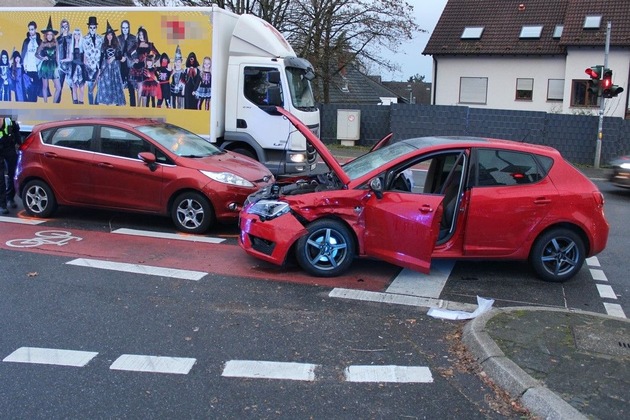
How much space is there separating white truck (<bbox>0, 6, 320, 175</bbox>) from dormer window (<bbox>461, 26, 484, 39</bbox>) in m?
22.1

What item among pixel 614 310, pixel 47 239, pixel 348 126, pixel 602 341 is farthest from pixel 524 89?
pixel 602 341

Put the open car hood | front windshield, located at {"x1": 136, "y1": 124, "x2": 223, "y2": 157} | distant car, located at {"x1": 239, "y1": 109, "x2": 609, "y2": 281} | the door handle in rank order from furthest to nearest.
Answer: front windshield, located at {"x1": 136, "y1": 124, "x2": 223, "y2": 157}, the open car hood, the door handle, distant car, located at {"x1": 239, "y1": 109, "x2": 609, "y2": 281}

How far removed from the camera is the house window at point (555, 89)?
30062mm

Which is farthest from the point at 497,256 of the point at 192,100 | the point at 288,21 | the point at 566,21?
the point at 566,21

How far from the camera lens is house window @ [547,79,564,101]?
30.1m

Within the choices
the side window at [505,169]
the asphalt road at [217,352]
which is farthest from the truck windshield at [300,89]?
the asphalt road at [217,352]

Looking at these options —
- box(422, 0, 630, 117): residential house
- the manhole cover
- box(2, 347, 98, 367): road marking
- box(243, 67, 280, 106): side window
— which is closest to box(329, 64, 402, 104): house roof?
box(422, 0, 630, 117): residential house

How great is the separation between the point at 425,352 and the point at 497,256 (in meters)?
2.25

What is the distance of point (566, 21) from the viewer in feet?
97.1

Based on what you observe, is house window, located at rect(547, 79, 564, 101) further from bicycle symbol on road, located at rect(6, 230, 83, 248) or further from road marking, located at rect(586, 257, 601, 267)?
bicycle symbol on road, located at rect(6, 230, 83, 248)

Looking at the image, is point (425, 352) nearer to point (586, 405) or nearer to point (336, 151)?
point (586, 405)

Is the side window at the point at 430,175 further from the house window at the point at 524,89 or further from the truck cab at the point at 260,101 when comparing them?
the house window at the point at 524,89

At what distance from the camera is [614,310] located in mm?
5828

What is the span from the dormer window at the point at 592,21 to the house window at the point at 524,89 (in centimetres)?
356
